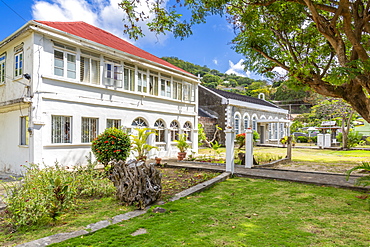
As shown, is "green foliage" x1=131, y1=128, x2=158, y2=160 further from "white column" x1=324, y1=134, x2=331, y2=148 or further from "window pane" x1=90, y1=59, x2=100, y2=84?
"white column" x1=324, y1=134, x2=331, y2=148

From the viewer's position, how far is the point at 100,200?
5723 millimetres

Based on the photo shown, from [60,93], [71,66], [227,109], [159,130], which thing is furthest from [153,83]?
[227,109]

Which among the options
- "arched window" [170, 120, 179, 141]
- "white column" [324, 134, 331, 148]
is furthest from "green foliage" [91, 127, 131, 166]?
"white column" [324, 134, 331, 148]

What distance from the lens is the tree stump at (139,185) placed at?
5215 millimetres

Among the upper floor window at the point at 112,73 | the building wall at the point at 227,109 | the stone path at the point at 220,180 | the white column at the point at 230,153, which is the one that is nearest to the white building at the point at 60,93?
the upper floor window at the point at 112,73

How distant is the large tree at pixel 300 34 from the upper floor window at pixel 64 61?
4780mm

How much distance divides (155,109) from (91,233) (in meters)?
11.3

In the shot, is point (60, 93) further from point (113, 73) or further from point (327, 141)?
point (327, 141)

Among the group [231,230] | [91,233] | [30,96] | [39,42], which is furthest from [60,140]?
[231,230]

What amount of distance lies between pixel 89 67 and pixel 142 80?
3355mm

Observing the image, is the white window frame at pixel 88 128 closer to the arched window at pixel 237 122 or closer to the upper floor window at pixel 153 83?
the upper floor window at pixel 153 83

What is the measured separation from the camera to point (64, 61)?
10508 mm

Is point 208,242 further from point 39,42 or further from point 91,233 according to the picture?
point 39,42

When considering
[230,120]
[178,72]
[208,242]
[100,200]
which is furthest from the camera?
[230,120]
